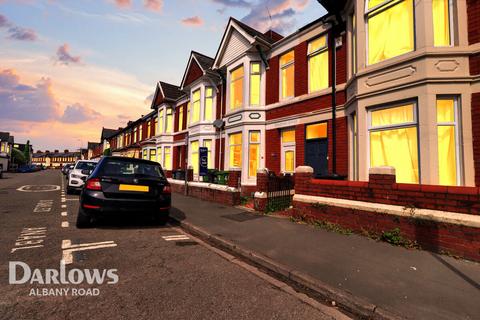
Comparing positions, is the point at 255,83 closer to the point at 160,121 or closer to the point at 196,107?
the point at 196,107

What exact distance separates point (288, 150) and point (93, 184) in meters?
8.01

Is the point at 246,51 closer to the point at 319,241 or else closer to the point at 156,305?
the point at 319,241

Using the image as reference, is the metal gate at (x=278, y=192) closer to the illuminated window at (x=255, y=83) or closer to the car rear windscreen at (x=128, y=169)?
the car rear windscreen at (x=128, y=169)

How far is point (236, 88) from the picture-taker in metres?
13.1

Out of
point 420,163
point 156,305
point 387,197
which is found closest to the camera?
point 156,305

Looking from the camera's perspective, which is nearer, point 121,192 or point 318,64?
point 121,192

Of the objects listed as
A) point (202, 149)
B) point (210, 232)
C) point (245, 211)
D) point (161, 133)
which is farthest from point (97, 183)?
point (161, 133)

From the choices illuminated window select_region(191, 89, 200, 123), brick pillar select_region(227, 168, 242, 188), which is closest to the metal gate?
brick pillar select_region(227, 168, 242, 188)

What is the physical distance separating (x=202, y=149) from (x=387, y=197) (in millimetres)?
8382

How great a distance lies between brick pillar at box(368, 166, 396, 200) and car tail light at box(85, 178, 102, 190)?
584 cm

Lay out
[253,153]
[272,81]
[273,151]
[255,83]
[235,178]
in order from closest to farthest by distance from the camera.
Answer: [235,178] < [273,151] < [272,81] < [253,153] < [255,83]

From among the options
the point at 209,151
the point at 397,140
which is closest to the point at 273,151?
the point at 209,151

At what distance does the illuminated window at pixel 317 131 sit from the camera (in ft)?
31.3

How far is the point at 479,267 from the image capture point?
12.2ft
